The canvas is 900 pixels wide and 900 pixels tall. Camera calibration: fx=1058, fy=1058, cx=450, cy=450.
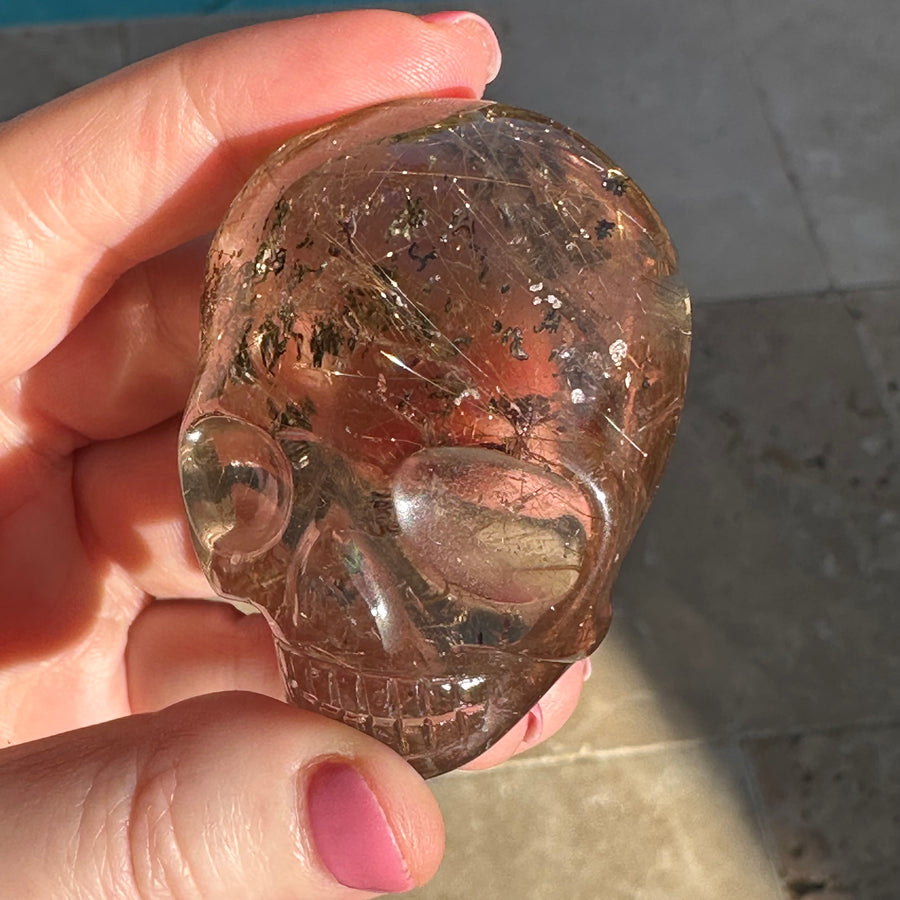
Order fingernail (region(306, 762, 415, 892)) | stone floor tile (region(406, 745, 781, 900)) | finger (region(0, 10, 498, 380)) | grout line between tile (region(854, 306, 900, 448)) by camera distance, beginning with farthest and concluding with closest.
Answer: grout line between tile (region(854, 306, 900, 448)) < stone floor tile (region(406, 745, 781, 900)) < finger (region(0, 10, 498, 380)) < fingernail (region(306, 762, 415, 892))

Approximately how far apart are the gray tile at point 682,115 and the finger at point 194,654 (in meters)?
0.75

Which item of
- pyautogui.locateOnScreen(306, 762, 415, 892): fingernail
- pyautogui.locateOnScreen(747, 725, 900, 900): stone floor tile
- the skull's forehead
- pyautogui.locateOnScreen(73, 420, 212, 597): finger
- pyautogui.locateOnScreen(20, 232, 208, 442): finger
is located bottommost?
pyautogui.locateOnScreen(747, 725, 900, 900): stone floor tile

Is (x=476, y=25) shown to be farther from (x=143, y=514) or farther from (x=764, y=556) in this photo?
(x=764, y=556)

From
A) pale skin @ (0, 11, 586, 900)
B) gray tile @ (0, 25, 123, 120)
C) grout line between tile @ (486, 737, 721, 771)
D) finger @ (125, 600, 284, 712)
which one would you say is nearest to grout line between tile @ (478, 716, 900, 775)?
grout line between tile @ (486, 737, 721, 771)

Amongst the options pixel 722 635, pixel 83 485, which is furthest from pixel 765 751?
pixel 83 485

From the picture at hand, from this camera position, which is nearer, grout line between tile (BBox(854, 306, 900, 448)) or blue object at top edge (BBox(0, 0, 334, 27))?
grout line between tile (BBox(854, 306, 900, 448))

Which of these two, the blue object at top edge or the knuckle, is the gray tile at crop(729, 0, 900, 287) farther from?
the knuckle

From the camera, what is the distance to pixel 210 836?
0.51 meters

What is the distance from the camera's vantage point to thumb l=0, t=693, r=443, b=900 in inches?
19.5

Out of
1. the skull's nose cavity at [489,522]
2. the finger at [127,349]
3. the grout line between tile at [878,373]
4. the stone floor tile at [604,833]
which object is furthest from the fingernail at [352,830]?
the grout line between tile at [878,373]

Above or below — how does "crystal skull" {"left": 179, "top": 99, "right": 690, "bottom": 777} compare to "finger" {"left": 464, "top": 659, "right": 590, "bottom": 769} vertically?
above

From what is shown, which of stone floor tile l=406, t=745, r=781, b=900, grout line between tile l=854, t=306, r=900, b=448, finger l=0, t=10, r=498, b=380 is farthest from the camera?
grout line between tile l=854, t=306, r=900, b=448

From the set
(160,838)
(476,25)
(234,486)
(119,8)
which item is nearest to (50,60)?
(119,8)

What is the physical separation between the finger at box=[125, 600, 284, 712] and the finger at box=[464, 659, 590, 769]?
0.57ft
